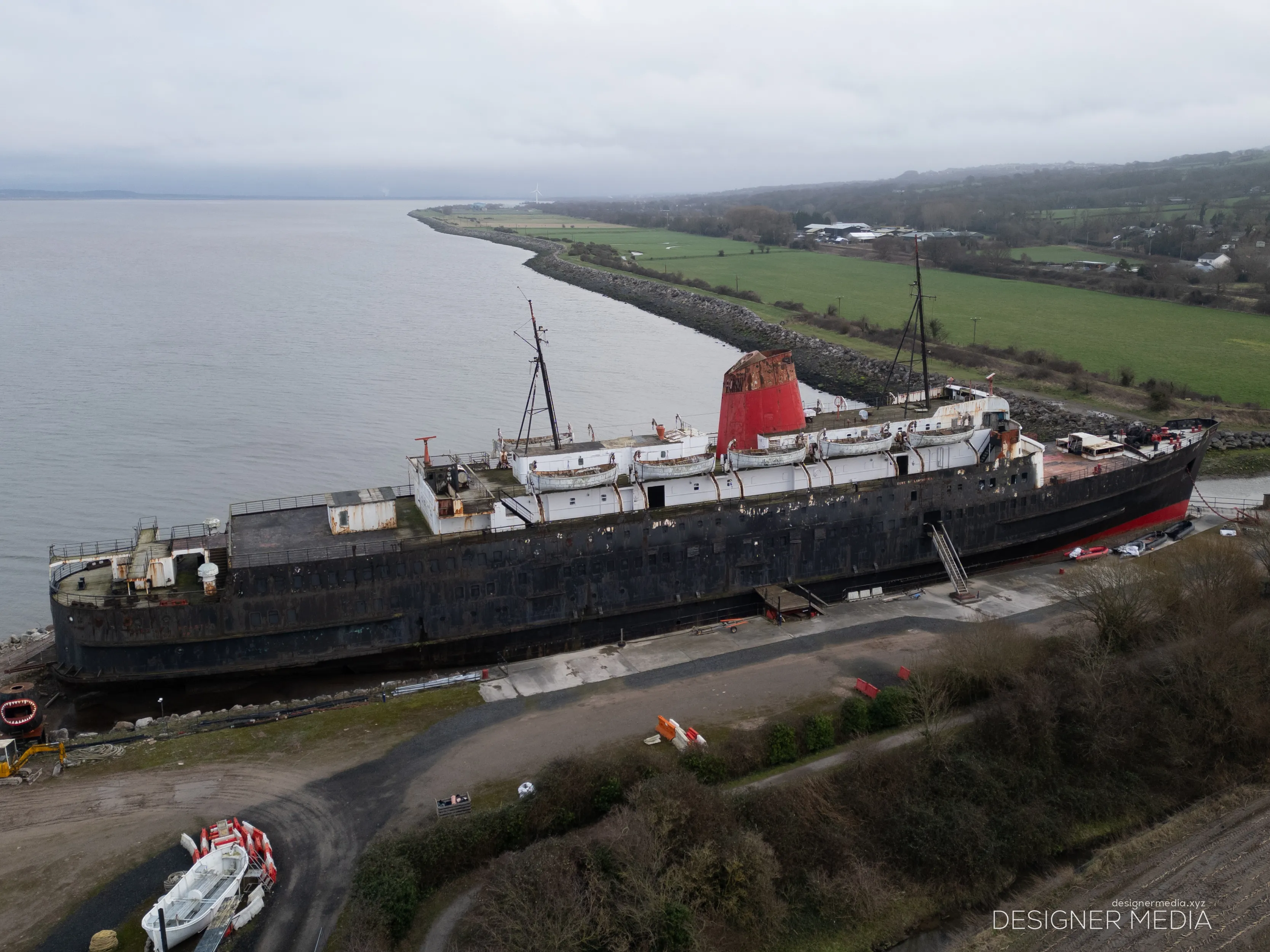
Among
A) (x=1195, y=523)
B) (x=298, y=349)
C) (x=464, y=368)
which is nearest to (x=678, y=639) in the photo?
(x=1195, y=523)

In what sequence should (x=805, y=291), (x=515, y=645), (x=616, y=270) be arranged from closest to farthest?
(x=515, y=645)
(x=805, y=291)
(x=616, y=270)

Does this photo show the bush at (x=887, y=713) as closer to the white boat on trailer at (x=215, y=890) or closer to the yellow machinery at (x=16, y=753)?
the white boat on trailer at (x=215, y=890)

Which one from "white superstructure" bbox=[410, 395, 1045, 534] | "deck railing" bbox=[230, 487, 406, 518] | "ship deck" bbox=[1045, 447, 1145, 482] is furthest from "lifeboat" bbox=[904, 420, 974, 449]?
"deck railing" bbox=[230, 487, 406, 518]

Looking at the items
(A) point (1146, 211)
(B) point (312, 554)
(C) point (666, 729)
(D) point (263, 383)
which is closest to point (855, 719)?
(C) point (666, 729)

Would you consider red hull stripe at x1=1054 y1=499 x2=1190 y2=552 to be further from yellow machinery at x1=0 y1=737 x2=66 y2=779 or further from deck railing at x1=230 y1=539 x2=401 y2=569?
yellow machinery at x1=0 y1=737 x2=66 y2=779

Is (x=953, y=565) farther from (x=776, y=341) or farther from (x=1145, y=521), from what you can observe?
(x=776, y=341)

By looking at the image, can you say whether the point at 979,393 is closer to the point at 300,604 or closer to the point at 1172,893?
the point at 1172,893
